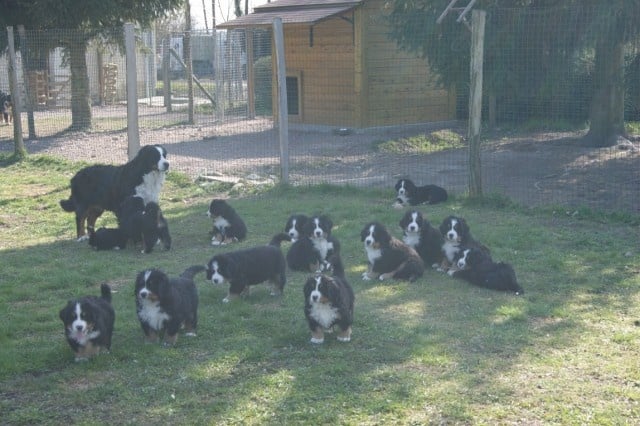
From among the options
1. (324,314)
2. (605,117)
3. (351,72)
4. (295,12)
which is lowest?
(324,314)

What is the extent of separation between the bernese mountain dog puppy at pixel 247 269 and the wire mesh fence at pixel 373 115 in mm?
5528

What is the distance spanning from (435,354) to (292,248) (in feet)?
9.66

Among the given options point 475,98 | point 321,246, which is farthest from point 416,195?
point 321,246

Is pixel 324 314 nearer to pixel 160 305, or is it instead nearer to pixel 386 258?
pixel 160 305

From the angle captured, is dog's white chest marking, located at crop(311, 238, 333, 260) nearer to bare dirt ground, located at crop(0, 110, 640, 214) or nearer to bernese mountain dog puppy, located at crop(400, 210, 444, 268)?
bernese mountain dog puppy, located at crop(400, 210, 444, 268)

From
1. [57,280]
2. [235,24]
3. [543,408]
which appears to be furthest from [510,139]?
[543,408]

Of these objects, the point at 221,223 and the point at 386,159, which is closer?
the point at 221,223

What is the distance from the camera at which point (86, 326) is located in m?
5.79

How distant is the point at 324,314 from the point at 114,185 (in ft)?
16.3

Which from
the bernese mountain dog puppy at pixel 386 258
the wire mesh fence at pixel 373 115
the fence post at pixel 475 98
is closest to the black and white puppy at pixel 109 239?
the bernese mountain dog puppy at pixel 386 258

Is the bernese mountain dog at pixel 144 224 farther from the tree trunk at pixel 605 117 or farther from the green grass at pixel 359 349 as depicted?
the tree trunk at pixel 605 117

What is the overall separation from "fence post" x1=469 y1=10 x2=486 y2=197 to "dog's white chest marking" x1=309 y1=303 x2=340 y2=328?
20.2 ft

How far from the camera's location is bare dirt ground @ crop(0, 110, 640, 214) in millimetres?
12953

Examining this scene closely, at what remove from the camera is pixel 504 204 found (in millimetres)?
11578
